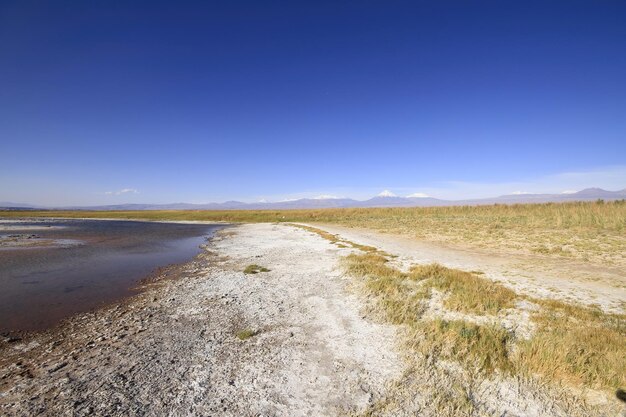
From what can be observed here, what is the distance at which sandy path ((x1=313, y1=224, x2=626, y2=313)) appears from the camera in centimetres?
1112

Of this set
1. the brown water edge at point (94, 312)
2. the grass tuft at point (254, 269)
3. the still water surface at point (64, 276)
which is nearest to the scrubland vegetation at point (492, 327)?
the grass tuft at point (254, 269)

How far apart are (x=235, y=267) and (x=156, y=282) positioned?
15.3 ft

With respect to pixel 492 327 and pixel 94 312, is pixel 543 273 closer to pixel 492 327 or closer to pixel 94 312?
pixel 492 327

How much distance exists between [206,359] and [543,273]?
16276 millimetres

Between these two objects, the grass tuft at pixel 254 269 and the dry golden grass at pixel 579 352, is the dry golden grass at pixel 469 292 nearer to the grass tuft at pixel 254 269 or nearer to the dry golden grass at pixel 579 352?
the dry golden grass at pixel 579 352

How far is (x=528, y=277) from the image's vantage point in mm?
13953

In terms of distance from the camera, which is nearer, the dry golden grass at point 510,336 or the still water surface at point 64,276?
the dry golden grass at point 510,336

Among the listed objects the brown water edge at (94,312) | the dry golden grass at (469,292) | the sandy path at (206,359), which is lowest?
the brown water edge at (94,312)

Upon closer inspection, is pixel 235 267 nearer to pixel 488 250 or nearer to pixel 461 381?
pixel 461 381

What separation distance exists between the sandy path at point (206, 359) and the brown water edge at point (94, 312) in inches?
3.7

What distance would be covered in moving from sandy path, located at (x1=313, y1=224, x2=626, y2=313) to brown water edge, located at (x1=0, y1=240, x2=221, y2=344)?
47.4ft

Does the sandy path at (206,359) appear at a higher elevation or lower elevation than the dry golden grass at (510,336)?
lower

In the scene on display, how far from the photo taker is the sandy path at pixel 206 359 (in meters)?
5.80

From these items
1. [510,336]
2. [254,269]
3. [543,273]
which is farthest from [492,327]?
[254,269]
